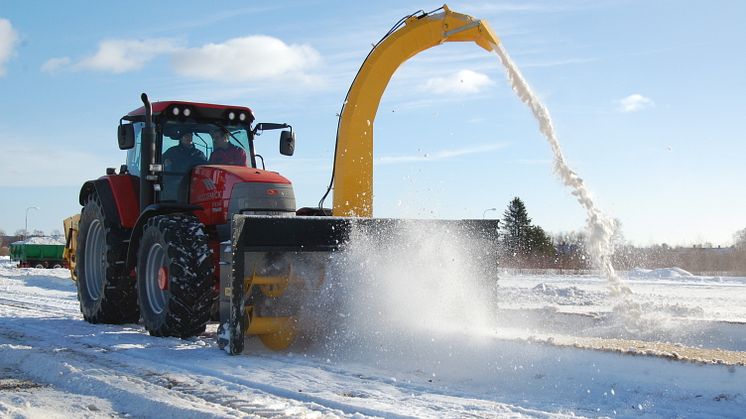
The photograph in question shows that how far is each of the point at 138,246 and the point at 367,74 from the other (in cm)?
296

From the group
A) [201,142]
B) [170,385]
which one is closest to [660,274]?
[201,142]

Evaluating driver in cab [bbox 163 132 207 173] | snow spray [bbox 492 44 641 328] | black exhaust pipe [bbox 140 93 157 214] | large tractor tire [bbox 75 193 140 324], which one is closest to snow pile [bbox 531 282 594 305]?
snow spray [bbox 492 44 641 328]

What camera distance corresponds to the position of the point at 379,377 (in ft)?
18.0

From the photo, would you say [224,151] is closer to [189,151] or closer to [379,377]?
[189,151]

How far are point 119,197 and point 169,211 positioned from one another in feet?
2.98

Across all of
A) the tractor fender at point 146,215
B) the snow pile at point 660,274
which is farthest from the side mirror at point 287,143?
the snow pile at point 660,274

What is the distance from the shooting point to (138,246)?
26.6 feet

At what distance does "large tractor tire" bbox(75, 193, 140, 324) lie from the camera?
27.9 ft

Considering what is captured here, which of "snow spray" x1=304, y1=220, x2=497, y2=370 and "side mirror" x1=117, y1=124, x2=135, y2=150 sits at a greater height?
"side mirror" x1=117, y1=124, x2=135, y2=150

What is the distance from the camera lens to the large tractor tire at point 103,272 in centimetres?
852

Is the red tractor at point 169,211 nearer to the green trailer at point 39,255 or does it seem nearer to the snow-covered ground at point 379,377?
the snow-covered ground at point 379,377

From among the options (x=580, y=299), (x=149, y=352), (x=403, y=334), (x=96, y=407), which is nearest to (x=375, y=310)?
(x=403, y=334)

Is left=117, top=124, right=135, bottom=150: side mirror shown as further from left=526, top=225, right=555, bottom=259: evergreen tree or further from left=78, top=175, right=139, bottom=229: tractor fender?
left=526, top=225, right=555, bottom=259: evergreen tree

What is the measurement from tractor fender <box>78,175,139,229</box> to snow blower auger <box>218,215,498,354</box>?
95.5 inches
